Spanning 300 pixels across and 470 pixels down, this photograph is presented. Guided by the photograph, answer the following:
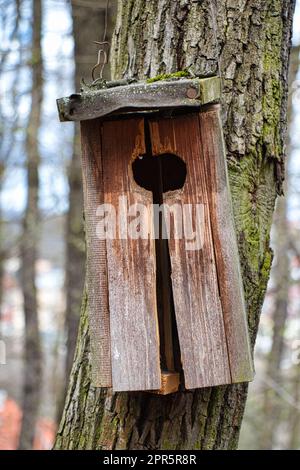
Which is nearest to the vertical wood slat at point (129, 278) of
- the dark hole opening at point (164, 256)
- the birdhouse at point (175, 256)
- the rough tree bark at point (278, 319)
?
the birdhouse at point (175, 256)

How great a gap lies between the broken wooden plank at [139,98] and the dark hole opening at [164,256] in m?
0.32

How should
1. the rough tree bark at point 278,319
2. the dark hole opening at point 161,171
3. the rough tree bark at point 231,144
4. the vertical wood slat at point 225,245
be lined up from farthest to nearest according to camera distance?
the rough tree bark at point 278,319, the dark hole opening at point 161,171, the rough tree bark at point 231,144, the vertical wood slat at point 225,245

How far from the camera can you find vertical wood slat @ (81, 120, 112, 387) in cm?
218

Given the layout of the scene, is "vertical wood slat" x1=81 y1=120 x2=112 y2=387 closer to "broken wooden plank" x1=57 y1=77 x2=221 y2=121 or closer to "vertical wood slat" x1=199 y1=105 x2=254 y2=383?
"broken wooden plank" x1=57 y1=77 x2=221 y2=121

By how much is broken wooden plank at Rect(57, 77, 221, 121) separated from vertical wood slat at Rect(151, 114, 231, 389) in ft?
0.53

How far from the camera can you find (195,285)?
214cm

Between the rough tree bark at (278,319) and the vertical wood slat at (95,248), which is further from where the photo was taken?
the rough tree bark at (278,319)

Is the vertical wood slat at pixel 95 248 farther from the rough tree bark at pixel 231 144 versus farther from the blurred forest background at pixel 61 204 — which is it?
the blurred forest background at pixel 61 204

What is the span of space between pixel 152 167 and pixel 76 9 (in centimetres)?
326

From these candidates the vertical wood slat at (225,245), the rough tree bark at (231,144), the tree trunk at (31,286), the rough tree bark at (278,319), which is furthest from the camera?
the tree trunk at (31,286)

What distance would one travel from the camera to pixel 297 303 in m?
8.70

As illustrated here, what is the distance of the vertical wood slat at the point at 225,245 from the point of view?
212cm
